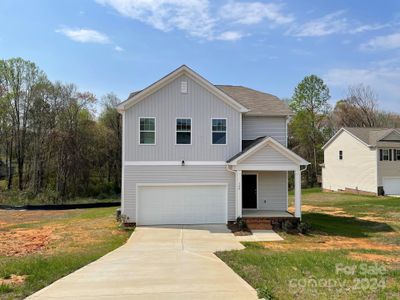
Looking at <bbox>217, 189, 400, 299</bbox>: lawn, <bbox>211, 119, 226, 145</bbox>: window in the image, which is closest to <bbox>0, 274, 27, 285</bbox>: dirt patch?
<bbox>217, 189, 400, 299</bbox>: lawn

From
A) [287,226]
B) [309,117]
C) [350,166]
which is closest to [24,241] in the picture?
[287,226]

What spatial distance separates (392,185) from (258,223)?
23809mm

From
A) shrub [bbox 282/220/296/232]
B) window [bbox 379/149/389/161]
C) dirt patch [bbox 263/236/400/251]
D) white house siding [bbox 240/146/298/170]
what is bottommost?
dirt patch [bbox 263/236/400/251]

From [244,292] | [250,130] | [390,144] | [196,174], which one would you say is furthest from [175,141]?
[390,144]

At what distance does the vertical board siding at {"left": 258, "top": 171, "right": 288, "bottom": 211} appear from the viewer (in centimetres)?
1920

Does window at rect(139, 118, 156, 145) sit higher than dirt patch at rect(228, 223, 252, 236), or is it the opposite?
window at rect(139, 118, 156, 145)

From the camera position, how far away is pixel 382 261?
9.95 metres

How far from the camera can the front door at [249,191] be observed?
63.4 feet

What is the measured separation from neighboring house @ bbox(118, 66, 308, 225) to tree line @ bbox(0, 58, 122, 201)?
2475 centimetres

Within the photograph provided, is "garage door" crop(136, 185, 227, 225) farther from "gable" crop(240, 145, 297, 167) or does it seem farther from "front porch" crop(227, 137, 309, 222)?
"gable" crop(240, 145, 297, 167)

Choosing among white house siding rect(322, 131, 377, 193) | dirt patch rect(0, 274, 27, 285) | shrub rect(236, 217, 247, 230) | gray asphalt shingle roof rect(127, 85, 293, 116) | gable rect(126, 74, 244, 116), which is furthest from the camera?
white house siding rect(322, 131, 377, 193)

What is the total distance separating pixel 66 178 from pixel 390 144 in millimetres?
33597

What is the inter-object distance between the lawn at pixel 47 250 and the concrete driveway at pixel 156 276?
0.48 metres

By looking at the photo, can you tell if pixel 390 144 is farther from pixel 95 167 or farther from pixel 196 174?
pixel 95 167
